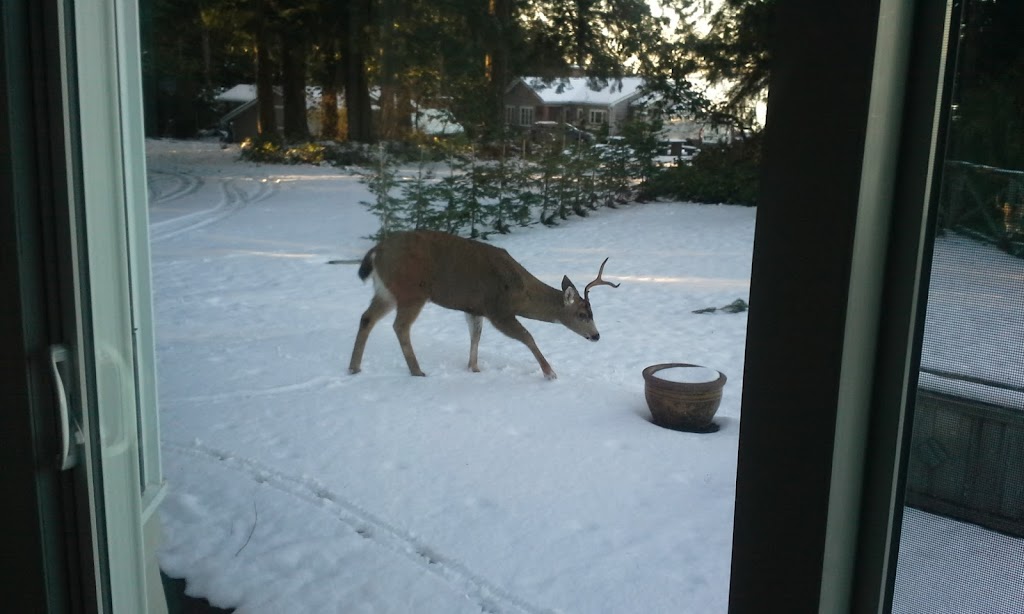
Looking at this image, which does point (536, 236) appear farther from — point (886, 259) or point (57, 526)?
point (886, 259)

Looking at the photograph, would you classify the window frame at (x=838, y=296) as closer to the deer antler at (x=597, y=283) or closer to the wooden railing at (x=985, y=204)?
the wooden railing at (x=985, y=204)

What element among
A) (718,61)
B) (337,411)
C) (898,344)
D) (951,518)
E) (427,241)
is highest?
(718,61)

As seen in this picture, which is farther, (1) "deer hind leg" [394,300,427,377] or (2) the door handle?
(1) "deer hind leg" [394,300,427,377]

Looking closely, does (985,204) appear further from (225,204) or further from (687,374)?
(687,374)

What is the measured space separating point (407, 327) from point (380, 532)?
4.78 feet

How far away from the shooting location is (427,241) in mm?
3307

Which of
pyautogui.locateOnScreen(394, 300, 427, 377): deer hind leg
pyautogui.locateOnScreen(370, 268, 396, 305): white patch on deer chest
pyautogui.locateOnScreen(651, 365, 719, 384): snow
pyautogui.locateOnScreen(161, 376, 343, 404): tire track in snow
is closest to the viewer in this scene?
pyautogui.locateOnScreen(161, 376, 343, 404): tire track in snow

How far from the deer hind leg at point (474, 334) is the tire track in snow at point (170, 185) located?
1630 mm

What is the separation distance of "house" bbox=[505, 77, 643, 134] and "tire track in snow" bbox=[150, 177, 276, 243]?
0.64 m

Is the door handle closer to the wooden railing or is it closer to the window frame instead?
the window frame

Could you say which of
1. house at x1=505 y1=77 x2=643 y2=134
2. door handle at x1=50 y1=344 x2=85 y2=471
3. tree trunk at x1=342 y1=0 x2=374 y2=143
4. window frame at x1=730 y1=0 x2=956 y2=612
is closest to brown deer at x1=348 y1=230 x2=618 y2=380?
tree trunk at x1=342 y1=0 x2=374 y2=143

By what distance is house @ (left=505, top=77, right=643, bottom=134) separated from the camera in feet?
6.33

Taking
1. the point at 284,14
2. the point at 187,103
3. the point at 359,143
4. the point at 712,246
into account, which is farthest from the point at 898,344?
the point at 712,246

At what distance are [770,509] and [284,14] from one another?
Answer: 173 cm
